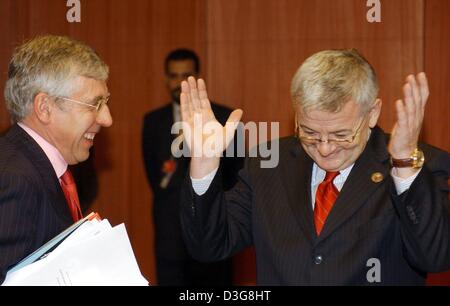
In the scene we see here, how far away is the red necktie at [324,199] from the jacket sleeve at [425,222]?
0.25 metres

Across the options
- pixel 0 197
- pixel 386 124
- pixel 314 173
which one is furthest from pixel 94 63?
pixel 386 124

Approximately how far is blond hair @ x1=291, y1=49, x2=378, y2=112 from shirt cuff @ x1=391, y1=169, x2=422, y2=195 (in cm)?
30

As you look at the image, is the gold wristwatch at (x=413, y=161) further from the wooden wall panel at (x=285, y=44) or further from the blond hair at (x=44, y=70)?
the wooden wall panel at (x=285, y=44)

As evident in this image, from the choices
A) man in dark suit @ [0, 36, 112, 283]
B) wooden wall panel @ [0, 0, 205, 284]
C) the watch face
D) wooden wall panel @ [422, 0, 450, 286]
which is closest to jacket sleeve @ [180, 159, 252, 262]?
man in dark suit @ [0, 36, 112, 283]

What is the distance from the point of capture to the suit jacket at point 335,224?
6.55ft

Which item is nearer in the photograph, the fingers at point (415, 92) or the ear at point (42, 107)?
the fingers at point (415, 92)

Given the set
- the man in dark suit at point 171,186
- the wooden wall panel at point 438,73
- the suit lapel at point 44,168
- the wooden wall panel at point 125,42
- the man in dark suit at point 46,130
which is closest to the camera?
the man in dark suit at point 46,130

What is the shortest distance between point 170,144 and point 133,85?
57 centimetres

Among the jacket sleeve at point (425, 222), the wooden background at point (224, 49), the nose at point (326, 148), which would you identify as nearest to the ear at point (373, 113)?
the nose at point (326, 148)

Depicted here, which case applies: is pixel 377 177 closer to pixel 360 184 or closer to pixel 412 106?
pixel 360 184

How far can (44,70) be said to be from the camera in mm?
2178

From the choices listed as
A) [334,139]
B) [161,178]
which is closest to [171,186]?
[161,178]

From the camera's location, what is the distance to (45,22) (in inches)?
182

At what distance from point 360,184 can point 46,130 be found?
37.4 inches
